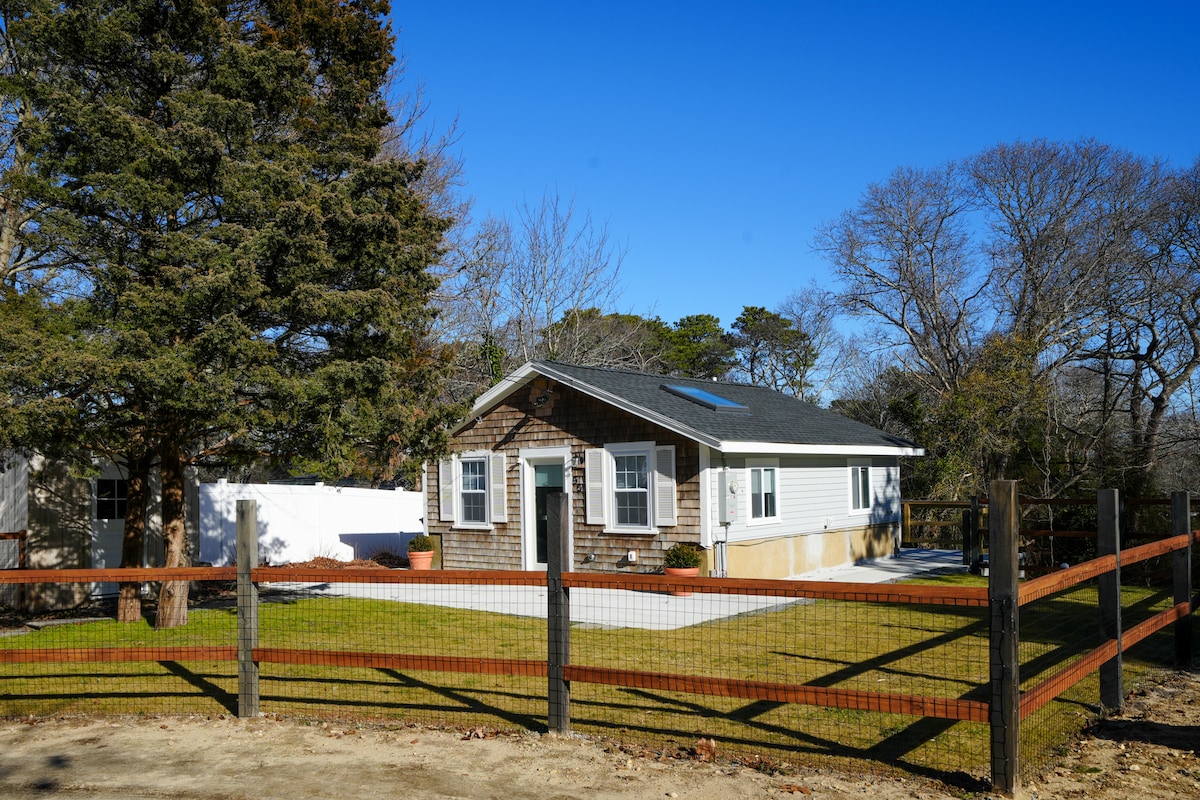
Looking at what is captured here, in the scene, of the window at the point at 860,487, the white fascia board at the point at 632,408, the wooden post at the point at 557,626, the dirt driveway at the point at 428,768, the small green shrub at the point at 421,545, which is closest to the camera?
the dirt driveway at the point at 428,768

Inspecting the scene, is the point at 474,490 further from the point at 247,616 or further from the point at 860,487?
the point at 247,616

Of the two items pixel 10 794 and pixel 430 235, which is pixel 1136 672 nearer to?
pixel 10 794

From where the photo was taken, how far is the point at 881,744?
6.10m

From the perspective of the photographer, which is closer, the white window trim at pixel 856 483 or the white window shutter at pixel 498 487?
the white window shutter at pixel 498 487

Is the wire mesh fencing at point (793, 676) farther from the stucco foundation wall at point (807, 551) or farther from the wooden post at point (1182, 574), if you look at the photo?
the stucco foundation wall at point (807, 551)

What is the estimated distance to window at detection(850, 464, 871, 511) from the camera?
19.4m

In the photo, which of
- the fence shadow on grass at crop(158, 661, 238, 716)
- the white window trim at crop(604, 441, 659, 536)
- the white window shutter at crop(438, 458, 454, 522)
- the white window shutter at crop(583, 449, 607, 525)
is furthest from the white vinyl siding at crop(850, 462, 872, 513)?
the fence shadow on grass at crop(158, 661, 238, 716)

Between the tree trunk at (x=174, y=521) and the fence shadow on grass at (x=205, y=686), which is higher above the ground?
the tree trunk at (x=174, y=521)

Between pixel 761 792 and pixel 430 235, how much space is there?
1039 cm

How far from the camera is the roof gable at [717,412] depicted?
15594 mm

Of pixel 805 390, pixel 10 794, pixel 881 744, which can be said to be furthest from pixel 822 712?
pixel 805 390

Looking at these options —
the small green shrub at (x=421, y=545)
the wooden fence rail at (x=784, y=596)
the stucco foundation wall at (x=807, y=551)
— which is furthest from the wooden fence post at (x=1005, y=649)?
the small green shrub at (x=421, y=545)

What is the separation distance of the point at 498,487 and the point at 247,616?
1095 cm

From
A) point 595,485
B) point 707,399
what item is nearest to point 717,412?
point 707,399
